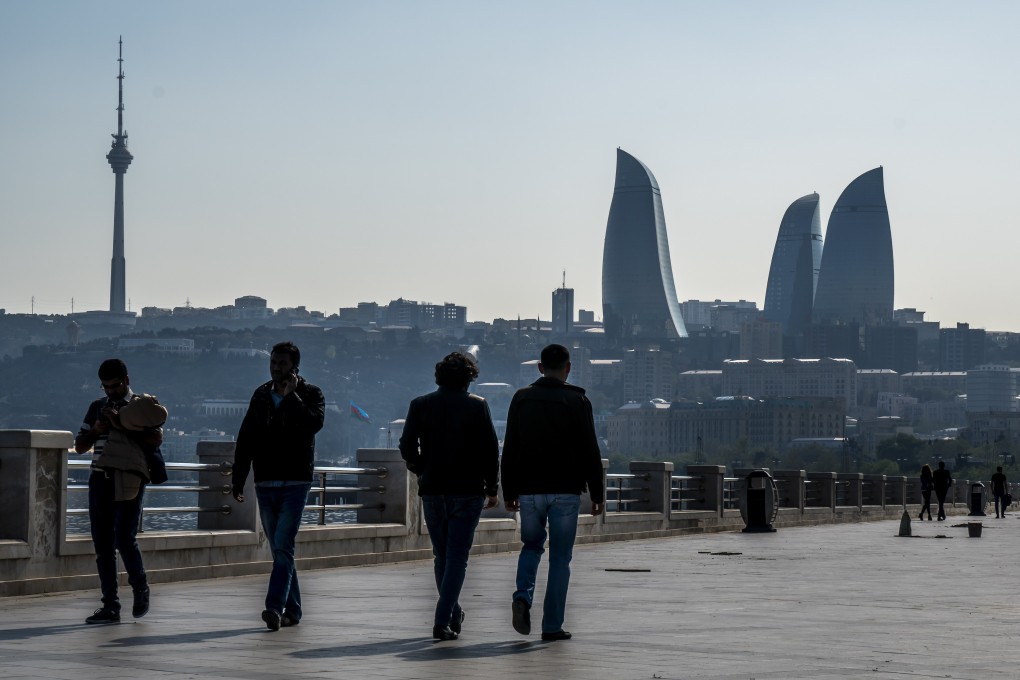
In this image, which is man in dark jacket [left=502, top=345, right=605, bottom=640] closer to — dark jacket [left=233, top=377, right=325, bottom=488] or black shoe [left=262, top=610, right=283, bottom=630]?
dark jacket [left=233, top=377, right=325, bottom=488]

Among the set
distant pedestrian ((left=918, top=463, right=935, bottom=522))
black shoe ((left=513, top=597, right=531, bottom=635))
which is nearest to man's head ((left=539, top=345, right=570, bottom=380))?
black shoe ((left=513, top=597, right=531, bottom=635))

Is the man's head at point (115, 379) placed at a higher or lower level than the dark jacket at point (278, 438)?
higher

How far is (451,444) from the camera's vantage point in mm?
→ 11773

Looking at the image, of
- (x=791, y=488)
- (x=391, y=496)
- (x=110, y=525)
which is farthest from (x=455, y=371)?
(x=791, y=488)

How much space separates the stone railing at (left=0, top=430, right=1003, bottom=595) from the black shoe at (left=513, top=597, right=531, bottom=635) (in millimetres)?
4581

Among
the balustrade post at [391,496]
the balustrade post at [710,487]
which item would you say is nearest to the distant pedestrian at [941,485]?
the balustrade post at [710,487]

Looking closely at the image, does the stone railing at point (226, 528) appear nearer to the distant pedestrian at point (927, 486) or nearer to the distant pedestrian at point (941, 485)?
the distant pedestrian at point (927, 486)

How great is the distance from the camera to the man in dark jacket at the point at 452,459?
1175 cm

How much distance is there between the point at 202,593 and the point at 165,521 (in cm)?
9917

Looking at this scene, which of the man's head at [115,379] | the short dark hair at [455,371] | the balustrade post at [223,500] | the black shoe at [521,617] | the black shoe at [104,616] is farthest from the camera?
the balustrade post at [223,500]

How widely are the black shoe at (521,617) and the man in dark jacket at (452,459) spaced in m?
0.46

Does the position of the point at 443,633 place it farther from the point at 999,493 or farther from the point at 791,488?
the point at 999,493

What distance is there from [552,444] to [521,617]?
3.53 ft

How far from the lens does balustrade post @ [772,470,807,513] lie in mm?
38750
